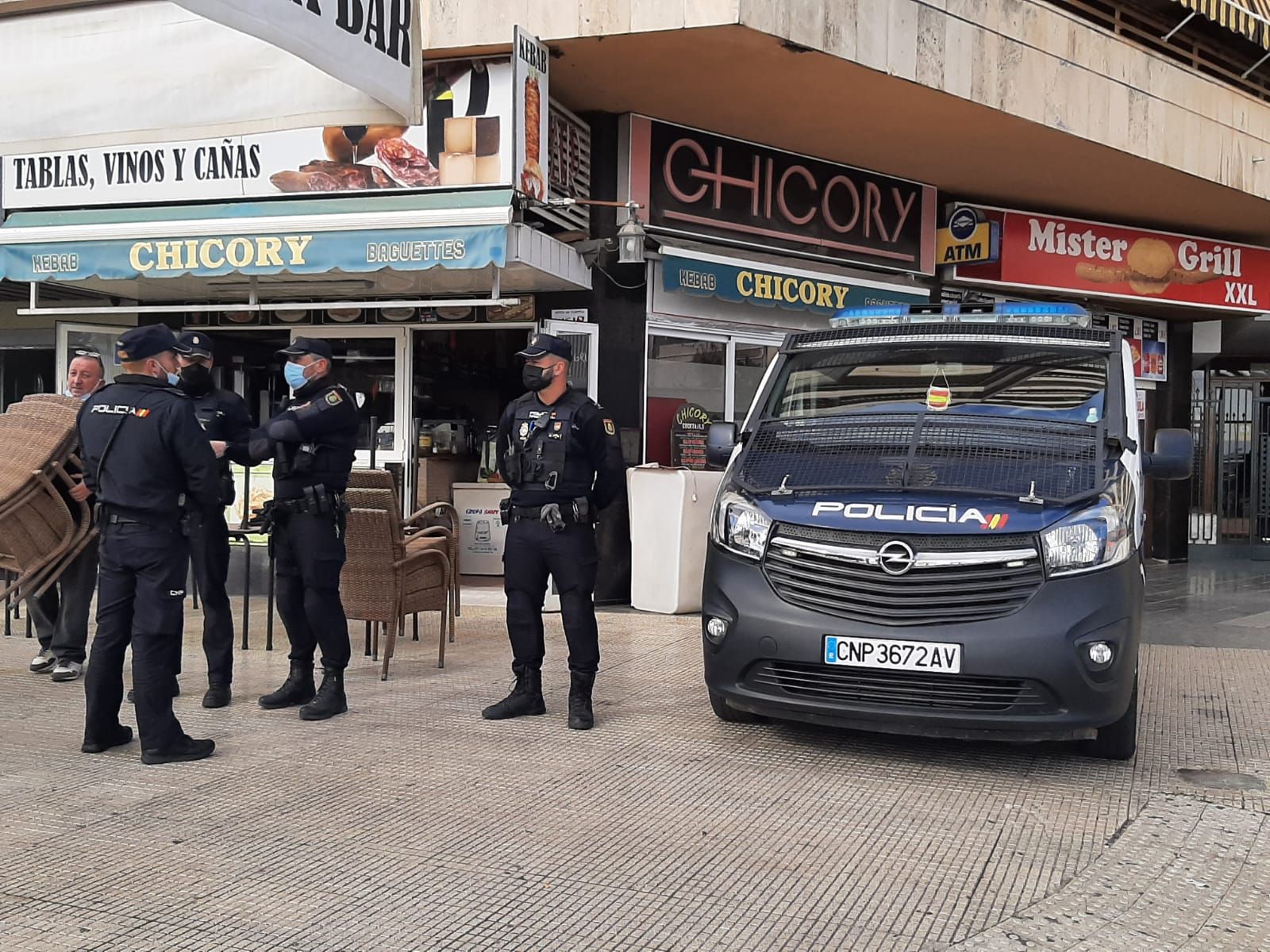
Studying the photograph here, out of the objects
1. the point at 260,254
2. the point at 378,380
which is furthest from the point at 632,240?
the point at 260,254

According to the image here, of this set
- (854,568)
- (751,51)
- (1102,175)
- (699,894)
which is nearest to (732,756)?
(854,568)

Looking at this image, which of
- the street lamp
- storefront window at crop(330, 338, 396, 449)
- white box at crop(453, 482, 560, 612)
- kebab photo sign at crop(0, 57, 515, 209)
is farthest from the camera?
storefront window at crop(330, 338, 396, 449)

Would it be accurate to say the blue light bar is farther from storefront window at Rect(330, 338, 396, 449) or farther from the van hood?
storefront window at Rect(330, 338, 396, 449)

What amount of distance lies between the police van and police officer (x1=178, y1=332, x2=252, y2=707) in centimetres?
255

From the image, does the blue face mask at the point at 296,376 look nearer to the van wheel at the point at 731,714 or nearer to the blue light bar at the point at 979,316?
the van wheel at the point at 731,714

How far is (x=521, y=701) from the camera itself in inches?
225

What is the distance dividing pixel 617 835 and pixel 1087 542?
2.17 metres

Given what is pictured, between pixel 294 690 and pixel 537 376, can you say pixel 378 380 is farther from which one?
pixel 537 376

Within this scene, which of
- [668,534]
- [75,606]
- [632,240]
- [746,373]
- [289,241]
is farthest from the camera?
[746,373]

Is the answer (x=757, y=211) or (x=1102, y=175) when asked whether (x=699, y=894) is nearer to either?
(x=757, y=211)

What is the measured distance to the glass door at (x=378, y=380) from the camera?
1023cm

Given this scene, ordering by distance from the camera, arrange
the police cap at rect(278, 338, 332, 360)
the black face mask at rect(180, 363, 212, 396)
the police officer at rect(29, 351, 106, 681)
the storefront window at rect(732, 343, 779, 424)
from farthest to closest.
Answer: the storefront window at rect(732, 343, 779, 424)
the police officer at rect(29, 351, 106, 681)
the black face mask at rect(180, 363, 212, 396)
the police cap at rect(278, 338, 332, 360)

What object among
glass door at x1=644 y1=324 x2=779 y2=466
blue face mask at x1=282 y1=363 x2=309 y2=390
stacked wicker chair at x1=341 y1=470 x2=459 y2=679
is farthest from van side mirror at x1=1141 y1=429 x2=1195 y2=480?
glass door at x1=644 y1=324 x2=779 y2=466

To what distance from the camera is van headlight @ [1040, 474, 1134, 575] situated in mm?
4535
